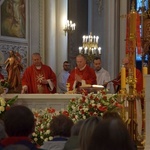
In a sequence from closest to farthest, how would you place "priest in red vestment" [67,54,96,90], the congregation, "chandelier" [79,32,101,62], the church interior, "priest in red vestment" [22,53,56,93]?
the congregation → "priest in red vestment" [22,53,56,93] → "priest in red vestment" [67,54,96,90] → the church interior → "chandelier" [79,32,101,62]

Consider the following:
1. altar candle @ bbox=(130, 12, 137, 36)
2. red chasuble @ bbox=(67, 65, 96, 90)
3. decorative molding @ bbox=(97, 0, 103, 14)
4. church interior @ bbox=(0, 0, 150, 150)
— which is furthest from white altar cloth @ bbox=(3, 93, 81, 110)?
decorative molding @ bbox=(97, 0, 103, 14)

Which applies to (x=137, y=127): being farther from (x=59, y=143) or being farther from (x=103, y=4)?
(x=103, y=4)

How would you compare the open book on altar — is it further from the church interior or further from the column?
the column

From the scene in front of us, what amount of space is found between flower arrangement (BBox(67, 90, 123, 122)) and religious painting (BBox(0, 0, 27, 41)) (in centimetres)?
756

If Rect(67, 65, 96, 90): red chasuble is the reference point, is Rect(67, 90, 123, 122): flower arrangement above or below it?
below

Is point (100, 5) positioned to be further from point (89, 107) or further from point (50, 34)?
point (89, 107)

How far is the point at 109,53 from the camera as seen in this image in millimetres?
16266

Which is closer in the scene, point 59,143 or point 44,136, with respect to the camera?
point 59,143

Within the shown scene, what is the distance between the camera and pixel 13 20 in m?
14.8

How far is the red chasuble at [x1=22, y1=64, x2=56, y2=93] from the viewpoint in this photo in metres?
10.6

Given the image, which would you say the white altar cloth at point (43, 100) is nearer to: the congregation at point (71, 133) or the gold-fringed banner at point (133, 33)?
the gold-fringed banner at point (133, 33)

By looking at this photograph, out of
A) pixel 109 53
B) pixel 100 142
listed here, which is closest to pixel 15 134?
pixel 100 142

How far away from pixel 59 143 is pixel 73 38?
47.1 ft

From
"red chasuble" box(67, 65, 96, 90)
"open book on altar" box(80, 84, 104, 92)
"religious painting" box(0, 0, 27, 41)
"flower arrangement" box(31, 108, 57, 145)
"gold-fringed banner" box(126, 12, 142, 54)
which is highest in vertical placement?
"religious painting" box(0, 0, 27, 41)
